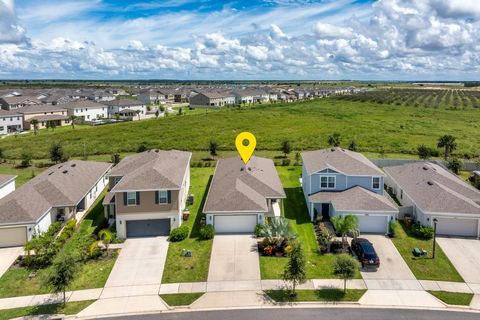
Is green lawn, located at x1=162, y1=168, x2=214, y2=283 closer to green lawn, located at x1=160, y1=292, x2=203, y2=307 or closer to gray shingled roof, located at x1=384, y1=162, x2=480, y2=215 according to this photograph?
green lawn, located at x1=160, y1=292, x2=203, y2=307

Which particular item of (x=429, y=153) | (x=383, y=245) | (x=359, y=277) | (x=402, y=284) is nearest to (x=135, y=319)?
(x=359, y=277)

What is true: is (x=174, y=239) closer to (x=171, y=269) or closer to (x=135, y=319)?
(x=171, y=269)

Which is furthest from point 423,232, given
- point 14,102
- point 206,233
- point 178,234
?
point 14,102

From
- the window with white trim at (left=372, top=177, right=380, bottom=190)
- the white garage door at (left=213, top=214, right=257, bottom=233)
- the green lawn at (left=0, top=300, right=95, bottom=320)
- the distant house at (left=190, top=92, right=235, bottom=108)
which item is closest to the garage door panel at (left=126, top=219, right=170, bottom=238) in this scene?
the white garage door at (left=213, top=214, right=257, bottom=233)

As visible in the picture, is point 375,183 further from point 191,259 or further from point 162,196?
point 162,196

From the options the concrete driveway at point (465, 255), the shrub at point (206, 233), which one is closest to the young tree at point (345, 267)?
the concrete driveway at point (465, 255)

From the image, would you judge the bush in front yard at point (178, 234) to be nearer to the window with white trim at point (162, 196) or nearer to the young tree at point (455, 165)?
the window with white trim at point (162, 196)
